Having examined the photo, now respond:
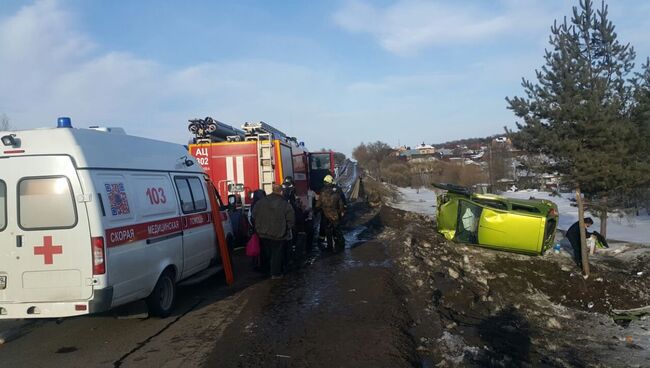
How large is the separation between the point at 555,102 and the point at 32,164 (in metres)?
11.4

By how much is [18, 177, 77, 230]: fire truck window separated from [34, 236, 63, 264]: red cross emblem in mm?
153

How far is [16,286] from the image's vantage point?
5621 millimetres

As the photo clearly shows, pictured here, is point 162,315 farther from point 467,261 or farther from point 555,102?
point 555,102

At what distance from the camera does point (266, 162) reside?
12.5 meters

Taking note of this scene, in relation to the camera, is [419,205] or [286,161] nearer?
[286,161]

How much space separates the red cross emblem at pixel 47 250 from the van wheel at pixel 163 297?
4.82ft

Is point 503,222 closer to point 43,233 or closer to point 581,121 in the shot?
point 581,121

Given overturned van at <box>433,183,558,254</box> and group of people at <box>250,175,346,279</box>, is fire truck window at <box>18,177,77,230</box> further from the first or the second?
overturned van at <box>433,183,558,254</box>

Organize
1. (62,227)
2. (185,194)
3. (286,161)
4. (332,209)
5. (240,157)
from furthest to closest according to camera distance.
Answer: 1. (286,161)
2. (240,157)
3. (332,209)
4. (185,194)
5. (62,227)

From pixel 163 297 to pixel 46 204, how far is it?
7.02 ft

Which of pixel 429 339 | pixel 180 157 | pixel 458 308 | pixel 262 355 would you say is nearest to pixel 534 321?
pixel 458 308

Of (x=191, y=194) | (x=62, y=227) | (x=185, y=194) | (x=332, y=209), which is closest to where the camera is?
(x=62, y=227)

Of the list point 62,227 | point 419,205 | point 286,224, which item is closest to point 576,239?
point 286,224

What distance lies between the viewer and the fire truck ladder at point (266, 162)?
41.0 ft
